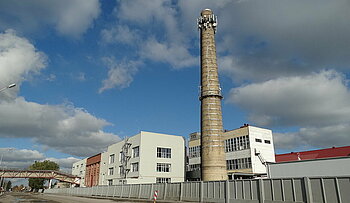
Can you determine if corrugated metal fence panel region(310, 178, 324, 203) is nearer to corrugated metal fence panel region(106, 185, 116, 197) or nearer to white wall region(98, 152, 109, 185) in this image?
corrugated metal fence panel region(106, 185, 116, 197)

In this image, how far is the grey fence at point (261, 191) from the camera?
12.7 meters

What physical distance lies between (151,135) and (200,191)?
66.3ft

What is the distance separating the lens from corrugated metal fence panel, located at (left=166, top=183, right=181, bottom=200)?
76.2 ft

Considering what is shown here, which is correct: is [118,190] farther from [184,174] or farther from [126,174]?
[184,174]

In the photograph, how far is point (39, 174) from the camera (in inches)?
2719

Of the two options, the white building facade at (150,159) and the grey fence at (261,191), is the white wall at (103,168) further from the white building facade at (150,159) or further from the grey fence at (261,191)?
the grey fence at (261,191)

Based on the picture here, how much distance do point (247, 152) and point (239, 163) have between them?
8.20 feet

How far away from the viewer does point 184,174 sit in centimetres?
4212

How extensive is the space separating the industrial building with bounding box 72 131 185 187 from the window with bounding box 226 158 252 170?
8127 mm

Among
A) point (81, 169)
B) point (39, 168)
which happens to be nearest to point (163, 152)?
point (81, 169)

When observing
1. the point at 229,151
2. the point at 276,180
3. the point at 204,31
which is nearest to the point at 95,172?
the point at 229,151

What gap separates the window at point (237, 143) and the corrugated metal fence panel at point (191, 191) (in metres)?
20.0

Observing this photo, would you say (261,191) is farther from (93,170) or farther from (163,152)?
(93,170)

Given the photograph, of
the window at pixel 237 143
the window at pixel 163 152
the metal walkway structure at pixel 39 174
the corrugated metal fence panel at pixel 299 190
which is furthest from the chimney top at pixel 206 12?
the metal walkway structure at pixel 39 174
